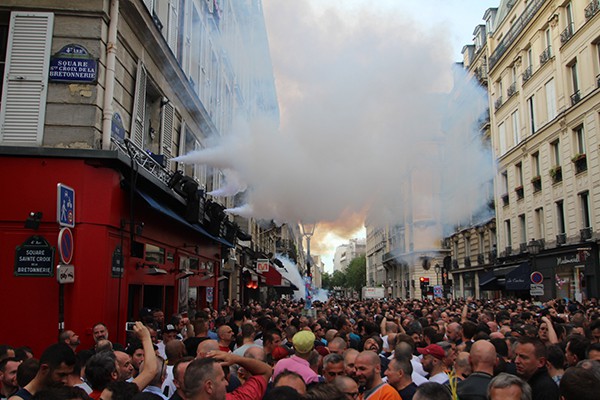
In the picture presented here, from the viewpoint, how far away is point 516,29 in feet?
97.8

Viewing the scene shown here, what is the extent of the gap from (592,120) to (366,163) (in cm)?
1040

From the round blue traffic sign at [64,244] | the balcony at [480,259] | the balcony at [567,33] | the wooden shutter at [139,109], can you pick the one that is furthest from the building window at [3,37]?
the balcony at [480,259]

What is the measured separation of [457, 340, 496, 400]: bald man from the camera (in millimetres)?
4438

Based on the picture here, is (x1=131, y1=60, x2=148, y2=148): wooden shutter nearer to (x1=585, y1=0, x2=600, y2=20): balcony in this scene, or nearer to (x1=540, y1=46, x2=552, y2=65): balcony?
(x1=585, y1=0, x2=600, y2=20): balcony

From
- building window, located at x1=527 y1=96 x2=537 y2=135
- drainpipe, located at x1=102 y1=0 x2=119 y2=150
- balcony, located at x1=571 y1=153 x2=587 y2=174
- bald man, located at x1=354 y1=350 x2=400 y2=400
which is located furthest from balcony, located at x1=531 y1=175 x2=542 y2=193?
bald man, located at x1=354 y1=350 x2=400 y2=400

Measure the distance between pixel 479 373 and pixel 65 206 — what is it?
6.37m

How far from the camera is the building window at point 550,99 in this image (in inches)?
1025

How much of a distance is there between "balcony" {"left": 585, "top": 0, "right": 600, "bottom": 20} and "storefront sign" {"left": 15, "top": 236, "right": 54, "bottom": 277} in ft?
71.0

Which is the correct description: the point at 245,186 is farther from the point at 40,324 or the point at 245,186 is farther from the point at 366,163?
the point at 40,324

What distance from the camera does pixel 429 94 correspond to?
19.3 m

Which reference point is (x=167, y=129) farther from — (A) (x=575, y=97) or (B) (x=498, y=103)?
(B) (x=498, y=103)

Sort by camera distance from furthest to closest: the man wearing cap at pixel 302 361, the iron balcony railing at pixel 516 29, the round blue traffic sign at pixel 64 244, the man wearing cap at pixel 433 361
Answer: the iron balcony railing at pixel 516 29
the round blue traffic sign at pixel 64 244
the man wearing cap at pixel 433 361
the man wearing cap at pixel 302 361

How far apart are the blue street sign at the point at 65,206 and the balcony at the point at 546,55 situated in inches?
951

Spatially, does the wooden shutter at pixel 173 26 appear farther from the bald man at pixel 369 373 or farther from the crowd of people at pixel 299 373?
the bald man at pixel 369 373
